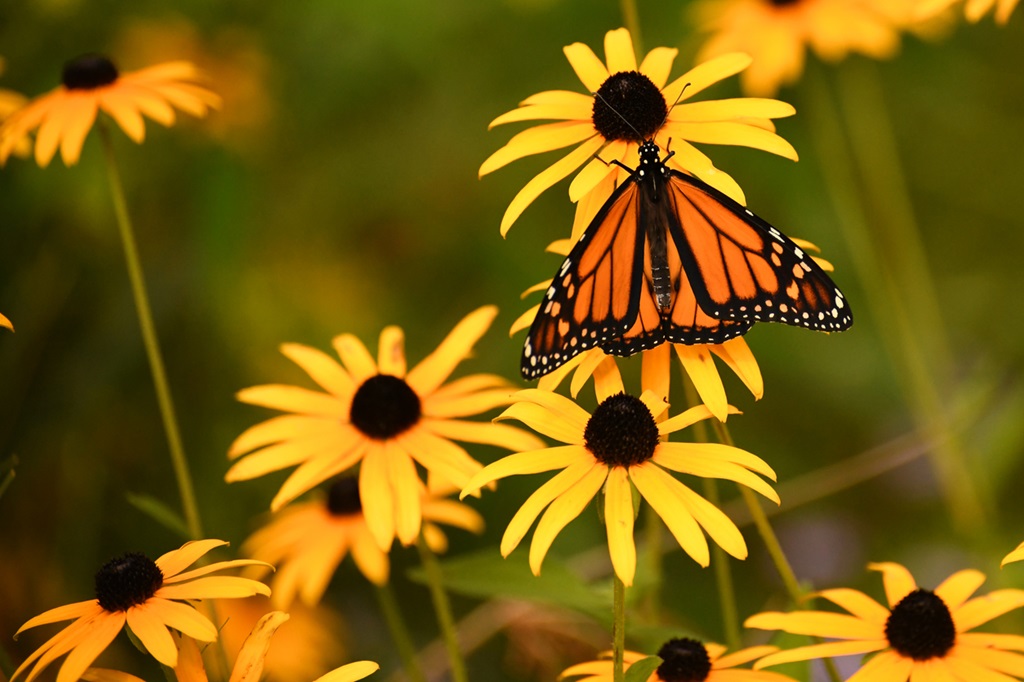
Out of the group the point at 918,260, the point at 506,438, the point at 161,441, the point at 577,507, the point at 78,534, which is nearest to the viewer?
the point at 577,507

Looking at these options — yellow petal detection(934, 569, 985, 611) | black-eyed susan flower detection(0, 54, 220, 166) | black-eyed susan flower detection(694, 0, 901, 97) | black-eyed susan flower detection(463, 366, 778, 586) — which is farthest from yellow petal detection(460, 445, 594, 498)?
black-eyed susan flower detection(694, 0, 901, 97)

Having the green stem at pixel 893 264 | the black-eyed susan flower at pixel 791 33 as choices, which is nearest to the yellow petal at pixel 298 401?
the green stem at pixel 893 264

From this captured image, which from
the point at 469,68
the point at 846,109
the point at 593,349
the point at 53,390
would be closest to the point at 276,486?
the point at 53,390

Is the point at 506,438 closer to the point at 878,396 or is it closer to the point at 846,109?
the point at 878,396

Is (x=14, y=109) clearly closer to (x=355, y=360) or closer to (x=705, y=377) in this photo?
(x=355, y=360)

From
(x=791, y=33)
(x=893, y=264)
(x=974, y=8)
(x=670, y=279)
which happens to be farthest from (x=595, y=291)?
(x=893, y=264)

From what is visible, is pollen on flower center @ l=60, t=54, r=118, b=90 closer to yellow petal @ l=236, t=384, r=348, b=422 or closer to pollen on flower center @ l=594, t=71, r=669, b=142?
yellow petal @ l=236, t=384, r=348, b=422
